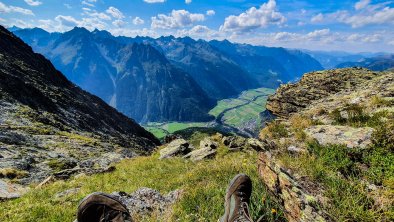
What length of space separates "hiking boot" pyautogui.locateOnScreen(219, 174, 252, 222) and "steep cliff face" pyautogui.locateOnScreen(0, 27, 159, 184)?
17.5 metres

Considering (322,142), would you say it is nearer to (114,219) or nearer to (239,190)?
(239,190)

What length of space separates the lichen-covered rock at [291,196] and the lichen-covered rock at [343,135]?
3081 millimetres

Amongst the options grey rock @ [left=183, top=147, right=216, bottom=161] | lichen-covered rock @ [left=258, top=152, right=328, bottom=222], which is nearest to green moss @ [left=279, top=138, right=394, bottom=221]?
lichen-covered rock @ [left=258, top=152, right=328, bottom=222]

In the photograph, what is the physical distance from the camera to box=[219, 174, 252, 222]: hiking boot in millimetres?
6001

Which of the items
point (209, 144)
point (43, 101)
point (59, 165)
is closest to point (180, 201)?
point (209, 144)

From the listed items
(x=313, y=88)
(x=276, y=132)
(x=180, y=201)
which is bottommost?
(x=180, y=201)

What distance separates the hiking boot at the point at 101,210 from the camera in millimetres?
6215

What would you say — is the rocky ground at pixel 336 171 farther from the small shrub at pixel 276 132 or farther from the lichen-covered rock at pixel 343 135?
the small shrub at pixel 276 132

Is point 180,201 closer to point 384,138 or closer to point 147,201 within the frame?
point 147,201

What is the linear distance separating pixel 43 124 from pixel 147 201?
4538 cm


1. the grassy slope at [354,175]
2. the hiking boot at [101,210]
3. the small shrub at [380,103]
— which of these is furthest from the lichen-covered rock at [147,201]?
the small shrub at [380,103]

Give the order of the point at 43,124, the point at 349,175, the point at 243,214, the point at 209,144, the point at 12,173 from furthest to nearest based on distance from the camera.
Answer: the point at 43,124
the point at 209,144
the point at 12,173
the point at 349,175
the point at 243,214

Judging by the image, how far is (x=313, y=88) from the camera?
32.0 m

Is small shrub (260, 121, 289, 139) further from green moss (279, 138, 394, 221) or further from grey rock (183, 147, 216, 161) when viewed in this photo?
grey rock (183, 147, 216, 161)
